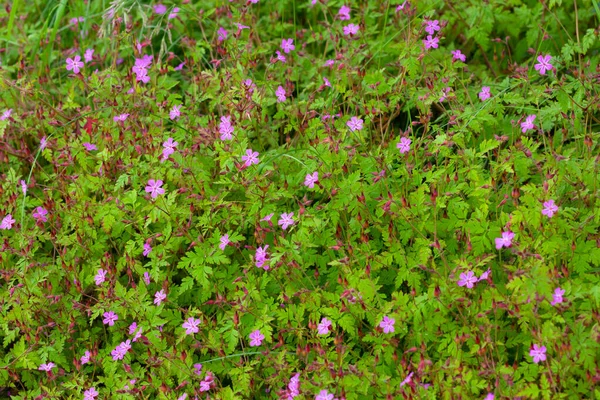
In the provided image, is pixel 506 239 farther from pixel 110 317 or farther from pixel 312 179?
pixel 110 317

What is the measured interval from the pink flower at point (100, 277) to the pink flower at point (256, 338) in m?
0.78

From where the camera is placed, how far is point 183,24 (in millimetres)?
5145

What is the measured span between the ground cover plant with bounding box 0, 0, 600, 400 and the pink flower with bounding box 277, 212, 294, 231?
0.05ft

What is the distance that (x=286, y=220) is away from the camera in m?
3.54

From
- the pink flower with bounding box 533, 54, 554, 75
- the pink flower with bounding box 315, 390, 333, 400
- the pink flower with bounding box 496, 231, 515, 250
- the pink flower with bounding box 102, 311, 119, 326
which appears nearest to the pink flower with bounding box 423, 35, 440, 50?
the pink flower with bounding box 533, 54, 554, 75

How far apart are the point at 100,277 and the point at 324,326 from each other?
3.51 feet

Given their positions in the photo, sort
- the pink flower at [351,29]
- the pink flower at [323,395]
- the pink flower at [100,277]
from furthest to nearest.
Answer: the pink flower at [351,29] → the pink flower at [100,277] → the pink flower at [323,395]

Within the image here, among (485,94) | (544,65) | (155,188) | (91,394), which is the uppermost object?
(544,65)

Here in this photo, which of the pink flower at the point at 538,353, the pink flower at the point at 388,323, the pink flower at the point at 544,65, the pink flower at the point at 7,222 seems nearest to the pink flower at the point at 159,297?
the pink flower at the point at 7,222

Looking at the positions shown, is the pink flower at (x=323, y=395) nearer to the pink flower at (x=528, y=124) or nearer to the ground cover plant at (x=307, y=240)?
the ground cover plant at (x=307, y=240)

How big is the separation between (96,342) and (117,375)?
8.0 inches

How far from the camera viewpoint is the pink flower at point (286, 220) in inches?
139

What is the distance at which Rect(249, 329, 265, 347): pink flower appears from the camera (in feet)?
11.0

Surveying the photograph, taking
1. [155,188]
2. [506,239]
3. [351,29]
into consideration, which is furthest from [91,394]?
[351,29]
